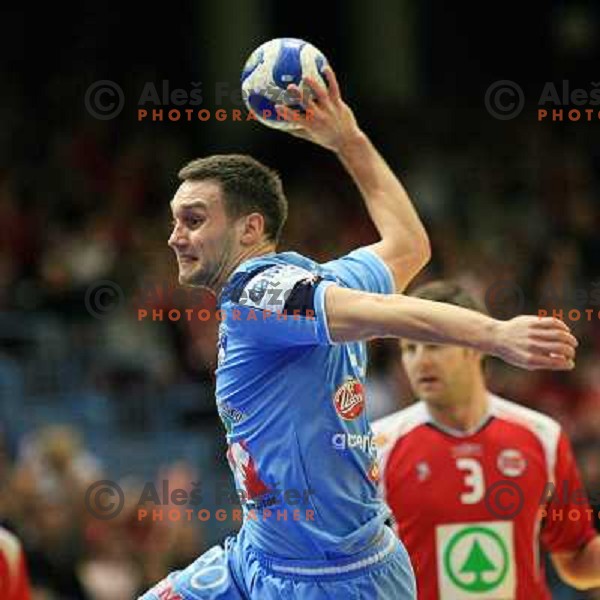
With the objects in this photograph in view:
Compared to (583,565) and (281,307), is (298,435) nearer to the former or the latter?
(281,307)

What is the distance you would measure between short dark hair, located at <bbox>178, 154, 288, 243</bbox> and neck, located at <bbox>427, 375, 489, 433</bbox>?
191 cm

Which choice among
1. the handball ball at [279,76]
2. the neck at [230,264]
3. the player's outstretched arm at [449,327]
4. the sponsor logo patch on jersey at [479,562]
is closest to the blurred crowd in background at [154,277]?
the sponsor logo patch on jersey at [479,562]

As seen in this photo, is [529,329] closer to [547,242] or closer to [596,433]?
[596,433]

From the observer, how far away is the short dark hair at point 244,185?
5355 millimetres

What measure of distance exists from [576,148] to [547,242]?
7.68 feet

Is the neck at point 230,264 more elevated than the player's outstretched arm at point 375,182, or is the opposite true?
the player's outstretched arm at point 375,182

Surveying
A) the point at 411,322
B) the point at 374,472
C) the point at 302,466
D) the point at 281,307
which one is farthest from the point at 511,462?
the point at 411,322

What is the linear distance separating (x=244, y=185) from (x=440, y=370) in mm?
1876

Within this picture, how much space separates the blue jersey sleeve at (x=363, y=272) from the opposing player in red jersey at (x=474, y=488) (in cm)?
132

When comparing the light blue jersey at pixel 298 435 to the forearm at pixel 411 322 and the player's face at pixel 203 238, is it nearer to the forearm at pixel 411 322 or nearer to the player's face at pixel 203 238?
the player's face at pixel 203 238

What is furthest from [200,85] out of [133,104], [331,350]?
[331,350]

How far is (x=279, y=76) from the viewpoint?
579 centimetres

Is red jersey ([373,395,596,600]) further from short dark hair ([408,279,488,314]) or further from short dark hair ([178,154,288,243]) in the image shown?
short dark hair ([178,154,288,243])

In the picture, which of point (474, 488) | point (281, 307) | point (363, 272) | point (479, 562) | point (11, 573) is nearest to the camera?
point (281, 307)
